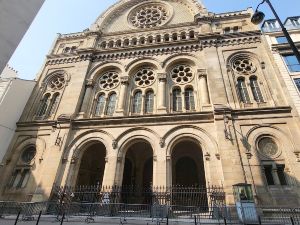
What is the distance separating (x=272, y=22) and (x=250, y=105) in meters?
9.44

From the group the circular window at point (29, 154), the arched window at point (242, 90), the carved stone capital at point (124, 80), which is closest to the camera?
the arched window at point (242, 90)

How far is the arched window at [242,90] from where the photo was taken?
15.8 meters

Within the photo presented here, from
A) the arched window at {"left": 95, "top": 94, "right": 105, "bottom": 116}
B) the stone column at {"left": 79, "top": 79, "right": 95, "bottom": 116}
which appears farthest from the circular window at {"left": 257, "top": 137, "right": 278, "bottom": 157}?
the stone column at {"left": 79, "top": 79, "right": 95, "bottom": 116}

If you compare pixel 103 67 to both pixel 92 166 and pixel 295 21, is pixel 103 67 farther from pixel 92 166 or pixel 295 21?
pixel 295 21

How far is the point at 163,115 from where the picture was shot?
15375mm

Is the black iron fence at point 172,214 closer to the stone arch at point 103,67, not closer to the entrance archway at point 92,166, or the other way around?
the entrance archway at point 92,166

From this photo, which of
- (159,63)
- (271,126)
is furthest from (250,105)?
(159,63)

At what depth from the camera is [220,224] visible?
9.67 m

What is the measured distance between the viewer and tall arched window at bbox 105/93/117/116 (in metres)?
17.6

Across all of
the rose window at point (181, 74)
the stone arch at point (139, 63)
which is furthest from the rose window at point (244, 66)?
the stone arch at point (139, 63)

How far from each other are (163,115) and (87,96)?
7179 mm

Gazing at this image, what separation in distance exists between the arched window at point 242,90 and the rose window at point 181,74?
150 inches

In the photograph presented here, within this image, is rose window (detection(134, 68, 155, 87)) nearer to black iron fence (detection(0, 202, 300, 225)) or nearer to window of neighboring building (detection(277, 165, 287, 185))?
black iron fence (detection(0, 202, 300, 225))

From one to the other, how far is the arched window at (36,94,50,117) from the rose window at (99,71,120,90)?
516cm
